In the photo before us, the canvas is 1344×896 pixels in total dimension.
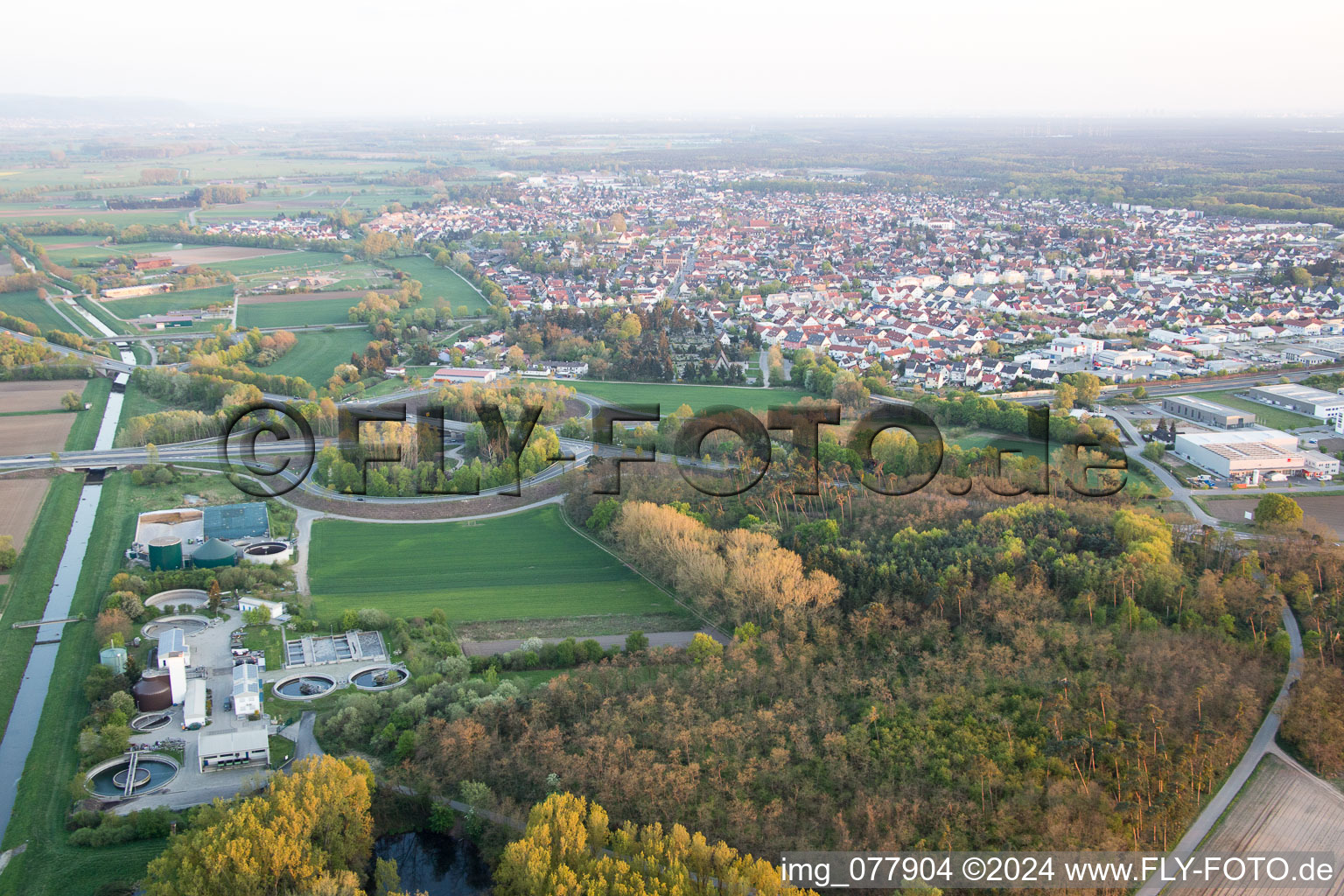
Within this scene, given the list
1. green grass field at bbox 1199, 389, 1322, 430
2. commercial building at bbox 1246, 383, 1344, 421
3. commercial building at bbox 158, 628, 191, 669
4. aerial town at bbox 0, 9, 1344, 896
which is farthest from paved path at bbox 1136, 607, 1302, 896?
commercial building at bbox 1246, 383, 1344, 421

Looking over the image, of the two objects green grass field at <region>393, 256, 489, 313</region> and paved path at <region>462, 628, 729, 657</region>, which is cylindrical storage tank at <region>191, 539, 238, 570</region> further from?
green grass field at <region>393, 256, 489, 313</region>

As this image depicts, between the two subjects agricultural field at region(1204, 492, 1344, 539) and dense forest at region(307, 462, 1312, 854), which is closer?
dense forest at region(307, 462, 1312, 854)

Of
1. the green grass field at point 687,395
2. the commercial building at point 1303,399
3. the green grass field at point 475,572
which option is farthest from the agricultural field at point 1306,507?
the green grass field at point 687,395

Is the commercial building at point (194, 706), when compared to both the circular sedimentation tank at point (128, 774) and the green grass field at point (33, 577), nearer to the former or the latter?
the circular sedimentation tank at point (128, 774)

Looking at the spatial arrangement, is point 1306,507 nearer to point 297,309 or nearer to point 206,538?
point 206,538

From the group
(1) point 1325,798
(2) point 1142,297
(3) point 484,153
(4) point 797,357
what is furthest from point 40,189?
(1) point 1325,798

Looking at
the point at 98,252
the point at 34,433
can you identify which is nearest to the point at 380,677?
the point at 34,433
